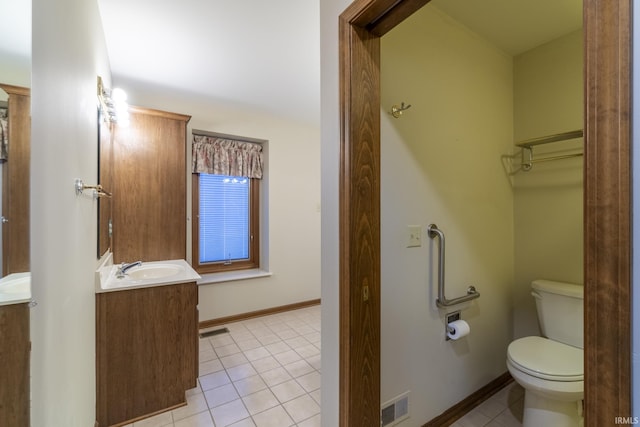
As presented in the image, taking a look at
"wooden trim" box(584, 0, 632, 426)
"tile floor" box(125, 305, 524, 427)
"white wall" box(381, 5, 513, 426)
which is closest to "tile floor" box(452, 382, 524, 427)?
"tile floor" box(125, 305, 524, 427)

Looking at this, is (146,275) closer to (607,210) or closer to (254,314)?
(254,314)

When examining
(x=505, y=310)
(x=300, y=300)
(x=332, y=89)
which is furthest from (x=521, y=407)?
(x=300, y=300)

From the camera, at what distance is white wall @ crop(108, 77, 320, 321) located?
9.73ft

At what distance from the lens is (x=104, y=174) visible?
6.20 ft

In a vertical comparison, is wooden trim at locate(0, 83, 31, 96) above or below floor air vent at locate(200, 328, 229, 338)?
above

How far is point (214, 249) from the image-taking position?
3271 mm

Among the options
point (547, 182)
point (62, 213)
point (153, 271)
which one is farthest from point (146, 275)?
point (547, 182)

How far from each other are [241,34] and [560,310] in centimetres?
265

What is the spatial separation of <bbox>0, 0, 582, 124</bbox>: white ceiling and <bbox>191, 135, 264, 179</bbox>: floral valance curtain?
74 cm

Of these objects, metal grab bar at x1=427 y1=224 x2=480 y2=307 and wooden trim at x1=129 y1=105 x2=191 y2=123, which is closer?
metal grab bar at x1=427 y1=224 x2=480 y2=307

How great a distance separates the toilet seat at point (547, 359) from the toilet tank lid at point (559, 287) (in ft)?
0.99

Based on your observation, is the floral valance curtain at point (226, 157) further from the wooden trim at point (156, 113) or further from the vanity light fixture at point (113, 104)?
the vanity light fixture at point (113, 104)

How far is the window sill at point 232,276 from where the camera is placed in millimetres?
3014

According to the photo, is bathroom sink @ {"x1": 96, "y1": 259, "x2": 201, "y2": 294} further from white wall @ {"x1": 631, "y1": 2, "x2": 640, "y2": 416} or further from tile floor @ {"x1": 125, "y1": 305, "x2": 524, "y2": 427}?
white wall @ {"x1": 631, "y1": 2, "x2": 640, "y2": 416}
